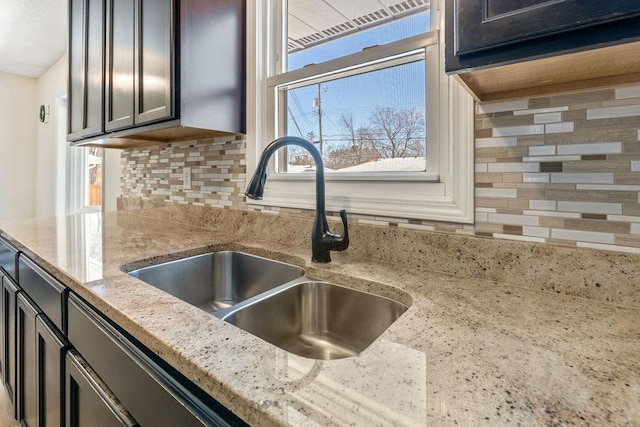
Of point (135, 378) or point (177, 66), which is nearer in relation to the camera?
point (135, 378)

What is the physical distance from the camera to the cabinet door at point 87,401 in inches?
26.0

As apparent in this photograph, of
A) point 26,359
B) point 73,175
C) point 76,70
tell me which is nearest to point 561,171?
point 26,359

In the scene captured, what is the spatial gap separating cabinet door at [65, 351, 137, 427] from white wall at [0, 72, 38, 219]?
4.34m

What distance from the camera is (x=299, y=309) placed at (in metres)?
0.90

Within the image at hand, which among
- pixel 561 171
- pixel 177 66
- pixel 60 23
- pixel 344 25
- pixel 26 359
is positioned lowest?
pixel 26 359

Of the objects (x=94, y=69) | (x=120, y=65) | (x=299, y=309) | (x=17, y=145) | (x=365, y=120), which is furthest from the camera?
(x=17, y=145)

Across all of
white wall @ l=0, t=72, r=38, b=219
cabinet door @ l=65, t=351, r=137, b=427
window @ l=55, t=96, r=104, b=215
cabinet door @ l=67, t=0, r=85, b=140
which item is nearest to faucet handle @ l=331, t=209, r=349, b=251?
cabinet door @ l=65, t=351, r=137, b=427

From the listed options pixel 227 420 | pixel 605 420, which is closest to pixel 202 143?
pixel 227 420

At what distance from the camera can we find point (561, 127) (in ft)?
2.40

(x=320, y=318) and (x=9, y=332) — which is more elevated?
(x=320, y=318)

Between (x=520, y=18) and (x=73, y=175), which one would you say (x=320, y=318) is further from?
(x=73, y=175)

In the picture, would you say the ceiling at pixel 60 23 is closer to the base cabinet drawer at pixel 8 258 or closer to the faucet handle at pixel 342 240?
the faucet handle at pixel 342 240

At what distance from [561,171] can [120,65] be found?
186cm

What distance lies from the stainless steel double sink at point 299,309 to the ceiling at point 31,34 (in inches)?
103
